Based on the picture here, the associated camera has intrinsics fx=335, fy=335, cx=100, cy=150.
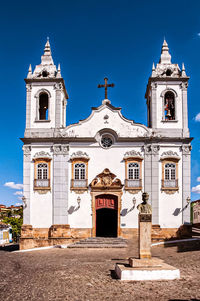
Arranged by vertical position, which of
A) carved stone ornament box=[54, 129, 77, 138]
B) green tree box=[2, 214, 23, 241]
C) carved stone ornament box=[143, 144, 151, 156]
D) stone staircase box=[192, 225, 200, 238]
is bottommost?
green tree box=[2, 214, 23, 241]

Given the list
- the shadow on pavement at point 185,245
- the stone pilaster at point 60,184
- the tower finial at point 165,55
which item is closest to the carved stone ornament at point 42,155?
the stone pilaster at point 60,184

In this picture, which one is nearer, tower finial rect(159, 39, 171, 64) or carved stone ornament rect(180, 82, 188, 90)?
carved stone ornament rect(180, 82, 188, 90)

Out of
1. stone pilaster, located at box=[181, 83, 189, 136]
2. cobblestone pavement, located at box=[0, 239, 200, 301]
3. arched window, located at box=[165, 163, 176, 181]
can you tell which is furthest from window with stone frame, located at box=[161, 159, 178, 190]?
cobblestone pavement, located at box=[0, 239, 200, 301]

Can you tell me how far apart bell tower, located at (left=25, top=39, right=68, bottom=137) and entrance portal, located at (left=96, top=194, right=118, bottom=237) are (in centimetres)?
561

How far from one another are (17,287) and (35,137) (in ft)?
43.5

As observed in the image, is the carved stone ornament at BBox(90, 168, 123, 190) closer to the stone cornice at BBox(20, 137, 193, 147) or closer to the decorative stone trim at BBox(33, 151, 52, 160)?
the stone cornice at BBox(20, 137, 193, 147)

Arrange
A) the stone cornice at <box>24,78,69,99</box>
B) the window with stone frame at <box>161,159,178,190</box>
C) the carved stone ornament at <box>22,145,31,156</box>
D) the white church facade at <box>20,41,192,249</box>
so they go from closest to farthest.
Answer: the white church facade at <box>20,41,192,249</box> < the window with stone frame at <box>161,159,178,190</box> < the carved stone ornament at <box>22,145,31,156</box> < the stone cornice at <box>24,78,69,99</box>

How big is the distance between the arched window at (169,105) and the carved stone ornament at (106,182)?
5.50 m

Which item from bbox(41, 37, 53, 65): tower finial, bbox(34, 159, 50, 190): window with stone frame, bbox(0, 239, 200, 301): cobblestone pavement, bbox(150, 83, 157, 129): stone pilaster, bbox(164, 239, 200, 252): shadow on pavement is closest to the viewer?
bbox(0, 239, 200, 301): cobblestone pavement

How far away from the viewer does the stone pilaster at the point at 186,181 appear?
67.7 ft

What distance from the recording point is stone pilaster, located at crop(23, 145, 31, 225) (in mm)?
20891

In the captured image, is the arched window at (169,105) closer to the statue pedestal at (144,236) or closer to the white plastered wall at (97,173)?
the white plastered wall at (97,173)

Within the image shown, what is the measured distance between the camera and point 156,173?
20.9m

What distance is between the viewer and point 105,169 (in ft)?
69.1
